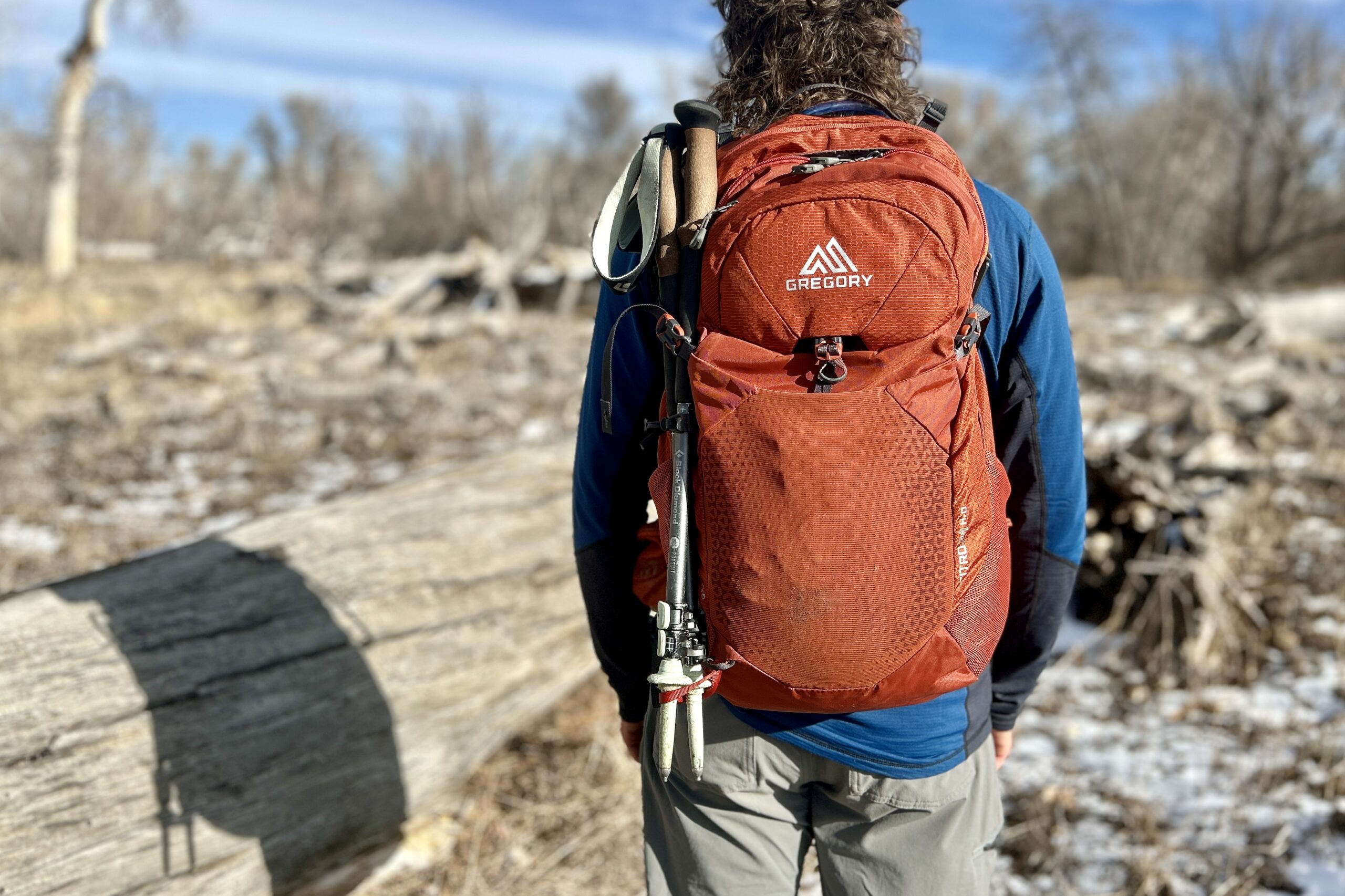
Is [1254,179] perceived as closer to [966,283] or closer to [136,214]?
[966,283]

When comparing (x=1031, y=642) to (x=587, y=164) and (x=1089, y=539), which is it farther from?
(x=587, y=164)

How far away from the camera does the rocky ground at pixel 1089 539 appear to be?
9.06 ft

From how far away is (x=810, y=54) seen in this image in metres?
1.35

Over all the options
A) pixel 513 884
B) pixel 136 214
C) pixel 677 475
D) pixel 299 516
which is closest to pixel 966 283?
pixel 677 475

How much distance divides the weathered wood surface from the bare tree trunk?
722 inches

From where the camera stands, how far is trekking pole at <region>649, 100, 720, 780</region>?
4.15 ft

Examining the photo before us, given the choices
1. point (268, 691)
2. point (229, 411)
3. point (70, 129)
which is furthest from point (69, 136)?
point (268, 691)

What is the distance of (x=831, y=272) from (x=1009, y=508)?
611mm

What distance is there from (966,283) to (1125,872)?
214 centimetres

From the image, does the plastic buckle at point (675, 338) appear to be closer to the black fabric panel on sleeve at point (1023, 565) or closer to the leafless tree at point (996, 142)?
the black fabric panel on sleeve at point (1023, 565)

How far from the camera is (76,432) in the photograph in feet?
22.2

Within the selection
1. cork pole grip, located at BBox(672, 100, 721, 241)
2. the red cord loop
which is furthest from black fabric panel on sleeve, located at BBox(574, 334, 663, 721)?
cork pole grip, located at BBox(672, 100, 721, 241)

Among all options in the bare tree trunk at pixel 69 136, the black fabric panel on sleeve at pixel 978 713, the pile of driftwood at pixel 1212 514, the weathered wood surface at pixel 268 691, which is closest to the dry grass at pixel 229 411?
the weathered wood surface at pixel 268 691

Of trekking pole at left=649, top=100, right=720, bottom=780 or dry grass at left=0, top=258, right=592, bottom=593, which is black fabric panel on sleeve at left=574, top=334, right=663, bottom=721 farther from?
dry grass at left=0, top=258, right=592, bottom=593
